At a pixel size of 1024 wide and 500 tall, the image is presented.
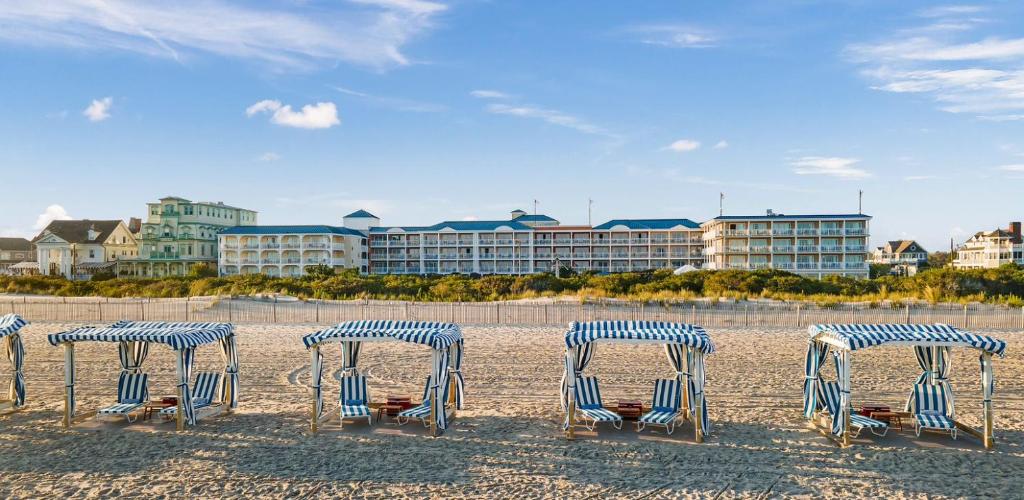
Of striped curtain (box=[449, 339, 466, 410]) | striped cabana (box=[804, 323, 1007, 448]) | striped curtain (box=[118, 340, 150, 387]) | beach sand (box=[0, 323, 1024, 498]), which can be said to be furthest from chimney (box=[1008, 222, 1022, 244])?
striped curtain (box=[118, 340, 150, 387])

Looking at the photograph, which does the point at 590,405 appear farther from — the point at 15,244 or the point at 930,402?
the point at 15,244

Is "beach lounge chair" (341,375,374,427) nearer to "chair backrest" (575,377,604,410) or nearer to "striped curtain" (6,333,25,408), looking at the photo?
"chair backrest" (575,377,604,410)

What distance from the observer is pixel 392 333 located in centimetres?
1112

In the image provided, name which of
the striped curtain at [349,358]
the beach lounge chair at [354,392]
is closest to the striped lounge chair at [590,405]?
the beach lounge chair at [354,392]

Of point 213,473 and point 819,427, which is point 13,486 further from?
point 819,427

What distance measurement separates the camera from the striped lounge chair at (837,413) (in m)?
10.6

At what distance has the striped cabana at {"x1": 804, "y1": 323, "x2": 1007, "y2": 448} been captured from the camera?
32.8ft

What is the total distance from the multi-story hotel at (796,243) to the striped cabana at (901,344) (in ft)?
169

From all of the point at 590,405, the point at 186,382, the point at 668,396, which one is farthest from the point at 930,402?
the point at 186,382

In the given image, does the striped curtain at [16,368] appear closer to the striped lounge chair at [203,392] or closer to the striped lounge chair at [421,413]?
the striped lounge chair at [203,392]

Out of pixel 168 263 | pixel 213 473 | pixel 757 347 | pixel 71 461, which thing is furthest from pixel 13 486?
pixel 168 263

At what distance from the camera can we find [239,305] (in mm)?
32938

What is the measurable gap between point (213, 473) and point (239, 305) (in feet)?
82.2

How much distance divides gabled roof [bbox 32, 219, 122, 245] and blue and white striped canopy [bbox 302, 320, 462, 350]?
78.5 metres
